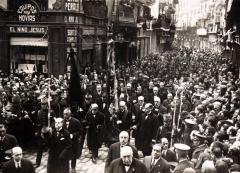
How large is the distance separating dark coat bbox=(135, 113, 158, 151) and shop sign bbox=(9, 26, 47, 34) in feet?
47.7

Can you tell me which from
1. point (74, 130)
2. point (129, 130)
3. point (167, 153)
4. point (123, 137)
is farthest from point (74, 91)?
point (167, 153)

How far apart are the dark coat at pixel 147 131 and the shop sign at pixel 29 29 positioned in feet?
47.7

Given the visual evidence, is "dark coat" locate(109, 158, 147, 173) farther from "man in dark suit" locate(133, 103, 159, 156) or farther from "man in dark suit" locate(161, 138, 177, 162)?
"man in dark suit" locate(133, 103, 159, 156)

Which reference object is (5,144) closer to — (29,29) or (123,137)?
(123,137)

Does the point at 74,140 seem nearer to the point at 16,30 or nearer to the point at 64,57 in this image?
the point at 64,57

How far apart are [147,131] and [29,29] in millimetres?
15369

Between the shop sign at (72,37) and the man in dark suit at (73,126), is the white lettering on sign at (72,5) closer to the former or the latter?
the shop sign at (72,37)

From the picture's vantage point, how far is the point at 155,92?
16.2 metres

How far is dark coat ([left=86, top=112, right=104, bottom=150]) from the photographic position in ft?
41.6

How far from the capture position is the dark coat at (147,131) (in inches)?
462

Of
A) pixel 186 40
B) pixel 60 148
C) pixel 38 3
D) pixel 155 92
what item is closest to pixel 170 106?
pixel 155 92

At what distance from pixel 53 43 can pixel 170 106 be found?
12387 mm

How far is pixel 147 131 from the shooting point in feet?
38.5

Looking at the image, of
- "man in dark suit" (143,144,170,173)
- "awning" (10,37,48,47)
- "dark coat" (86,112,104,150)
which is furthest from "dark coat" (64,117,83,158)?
"awning" (10,37,48,47)
